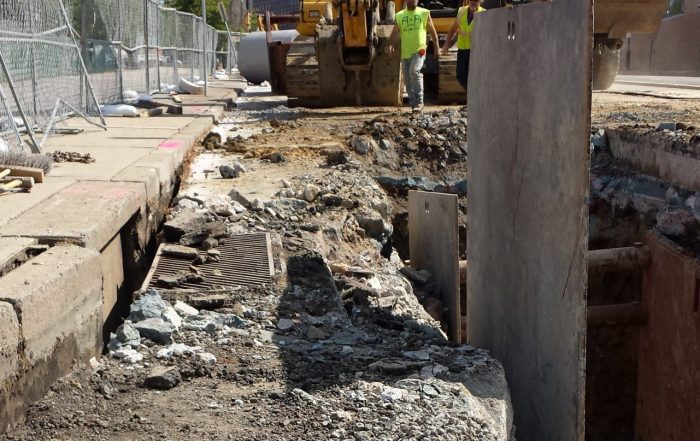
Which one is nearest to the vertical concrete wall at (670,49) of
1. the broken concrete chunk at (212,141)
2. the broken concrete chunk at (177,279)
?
the broken concrete chunk at (212,141)

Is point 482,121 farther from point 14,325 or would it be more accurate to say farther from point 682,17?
point 682,17

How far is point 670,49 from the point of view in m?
36.6

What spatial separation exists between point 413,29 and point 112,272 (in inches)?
310

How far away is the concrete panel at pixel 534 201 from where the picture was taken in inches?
132

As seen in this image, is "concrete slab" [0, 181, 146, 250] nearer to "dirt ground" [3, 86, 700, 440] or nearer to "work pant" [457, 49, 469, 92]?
"dirt ground" [3, 86, 700, 440]

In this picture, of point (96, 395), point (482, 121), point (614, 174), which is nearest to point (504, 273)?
point (482, 121)

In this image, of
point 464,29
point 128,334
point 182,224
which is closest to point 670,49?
point 464,29

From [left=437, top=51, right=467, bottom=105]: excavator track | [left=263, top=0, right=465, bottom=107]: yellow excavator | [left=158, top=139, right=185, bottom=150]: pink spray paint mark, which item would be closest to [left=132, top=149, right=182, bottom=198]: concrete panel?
[left=158, top=139, right=185, bottom=150]: pink spray paint mark

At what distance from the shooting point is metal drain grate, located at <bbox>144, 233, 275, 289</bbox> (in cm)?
448

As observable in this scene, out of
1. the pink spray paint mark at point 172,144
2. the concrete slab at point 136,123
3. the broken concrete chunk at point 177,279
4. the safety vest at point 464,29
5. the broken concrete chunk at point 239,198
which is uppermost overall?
the safety vest at point 464,29

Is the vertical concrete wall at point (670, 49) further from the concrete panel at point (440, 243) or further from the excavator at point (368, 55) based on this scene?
the concrete panel at point (440, 243)

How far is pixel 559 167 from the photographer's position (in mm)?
3453

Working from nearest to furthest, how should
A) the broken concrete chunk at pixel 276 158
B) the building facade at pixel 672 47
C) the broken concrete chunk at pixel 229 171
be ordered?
the broken concrete chunk at pixel 229 171 → the broken concrete chunk at pixel 276 158 → the building facade at pixel 672 47

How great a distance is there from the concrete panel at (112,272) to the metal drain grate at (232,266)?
0.92 feet
